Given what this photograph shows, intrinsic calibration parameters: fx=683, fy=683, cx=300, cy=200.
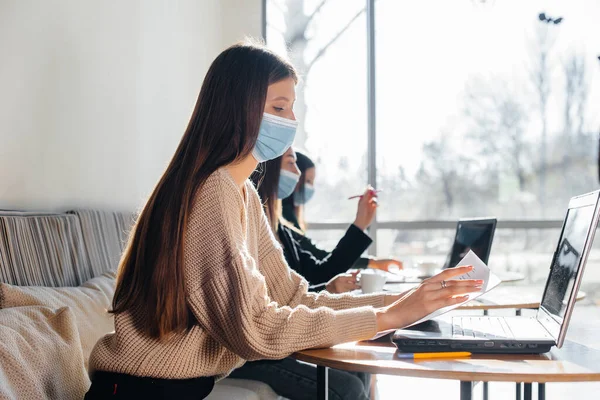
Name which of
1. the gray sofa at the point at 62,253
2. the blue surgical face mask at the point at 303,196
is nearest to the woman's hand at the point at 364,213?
the blue surgical face mask at the point at 303,196

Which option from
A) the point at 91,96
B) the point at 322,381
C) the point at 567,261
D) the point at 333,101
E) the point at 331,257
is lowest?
the point at 322,381

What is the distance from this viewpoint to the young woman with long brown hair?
115cm

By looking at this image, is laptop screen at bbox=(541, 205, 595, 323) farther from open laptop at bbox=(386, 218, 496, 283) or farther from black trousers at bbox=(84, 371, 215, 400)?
open laptop at bbox=(386, 218, 496, 283)

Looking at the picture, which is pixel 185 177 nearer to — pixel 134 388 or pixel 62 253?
pixel 134 388

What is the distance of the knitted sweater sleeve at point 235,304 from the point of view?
3.74 feet

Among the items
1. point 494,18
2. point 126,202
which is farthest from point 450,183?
point 126,202

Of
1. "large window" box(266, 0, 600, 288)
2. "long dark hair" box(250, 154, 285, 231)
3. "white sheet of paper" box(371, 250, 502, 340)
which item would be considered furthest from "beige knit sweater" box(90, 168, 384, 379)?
"large window" box(266, 0, 600, 288)

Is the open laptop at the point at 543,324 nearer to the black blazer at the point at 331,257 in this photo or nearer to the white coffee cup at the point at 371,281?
the white coffee cup at the point at 371,281

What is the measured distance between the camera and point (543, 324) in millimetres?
1338

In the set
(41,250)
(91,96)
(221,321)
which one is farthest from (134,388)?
(91,96)

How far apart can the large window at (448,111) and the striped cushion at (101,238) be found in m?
2.19

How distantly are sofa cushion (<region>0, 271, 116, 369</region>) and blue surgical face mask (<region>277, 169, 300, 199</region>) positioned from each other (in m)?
0.69

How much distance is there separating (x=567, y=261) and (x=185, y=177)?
2.35 ft

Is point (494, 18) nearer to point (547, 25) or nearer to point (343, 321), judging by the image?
point (547, 25)
